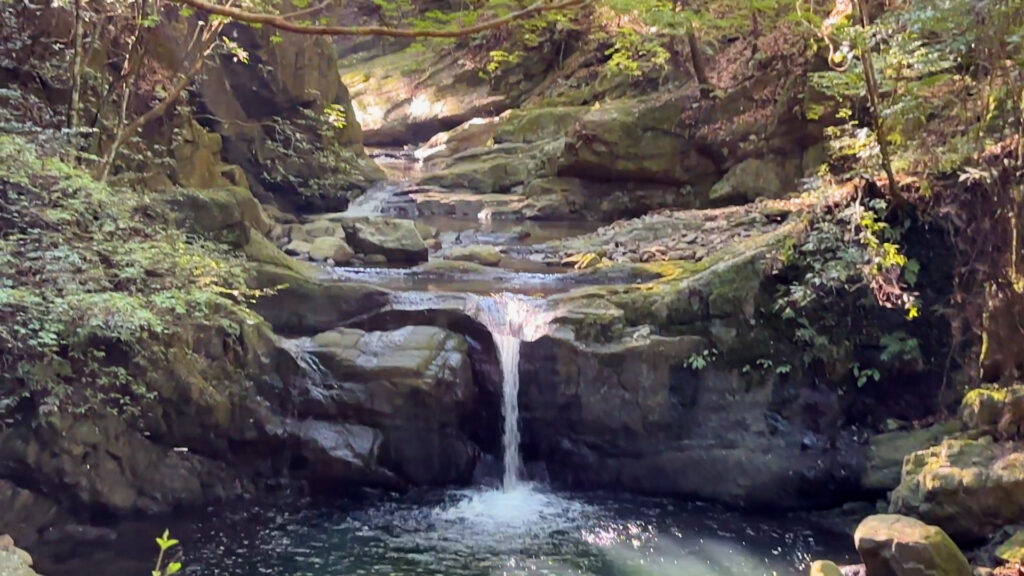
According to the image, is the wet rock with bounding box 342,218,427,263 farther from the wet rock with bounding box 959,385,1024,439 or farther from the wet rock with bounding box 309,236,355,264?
the wet rock with bounding box 959,385,1024,439

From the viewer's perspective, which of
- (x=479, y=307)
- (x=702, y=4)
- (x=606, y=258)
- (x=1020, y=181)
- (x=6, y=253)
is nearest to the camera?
(x=6, y=253)

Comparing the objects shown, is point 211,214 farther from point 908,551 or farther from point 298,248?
point 908,551

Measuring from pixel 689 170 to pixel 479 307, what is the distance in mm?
8163

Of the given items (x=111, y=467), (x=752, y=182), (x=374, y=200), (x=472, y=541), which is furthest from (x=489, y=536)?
(x=374, y=200)

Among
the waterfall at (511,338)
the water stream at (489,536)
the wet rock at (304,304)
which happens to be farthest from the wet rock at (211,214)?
the waterfall at (511,338)

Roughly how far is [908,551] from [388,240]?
8.23 m

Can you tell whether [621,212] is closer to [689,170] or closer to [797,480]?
[689,170]

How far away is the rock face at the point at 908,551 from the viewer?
547 centimetres

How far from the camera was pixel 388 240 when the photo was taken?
11992 millimetres

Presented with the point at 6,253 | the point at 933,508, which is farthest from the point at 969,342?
the point at 6,253

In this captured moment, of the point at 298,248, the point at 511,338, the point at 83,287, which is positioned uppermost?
the point at 298,248

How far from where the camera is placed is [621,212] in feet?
52.8

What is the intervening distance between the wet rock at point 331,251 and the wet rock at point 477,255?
146cm

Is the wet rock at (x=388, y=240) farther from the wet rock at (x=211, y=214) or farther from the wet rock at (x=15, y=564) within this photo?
the wet rock at (x=15, y=564)
